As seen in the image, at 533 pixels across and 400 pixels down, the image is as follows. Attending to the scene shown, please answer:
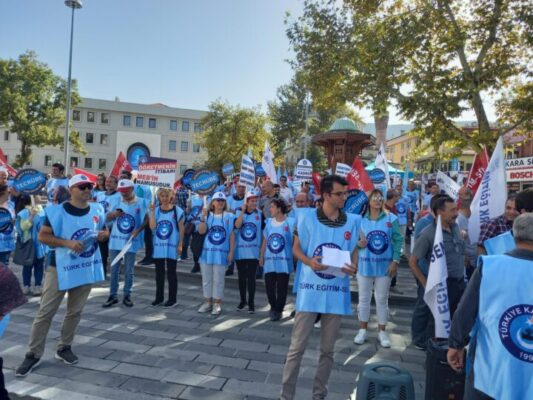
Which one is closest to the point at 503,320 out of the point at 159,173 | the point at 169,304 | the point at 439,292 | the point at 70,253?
the point at 439,292

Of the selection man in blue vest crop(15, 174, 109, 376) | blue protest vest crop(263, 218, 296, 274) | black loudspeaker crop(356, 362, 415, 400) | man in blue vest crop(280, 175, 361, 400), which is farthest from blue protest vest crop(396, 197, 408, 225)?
black loudspeaker crop(356, 362, 415, 400)

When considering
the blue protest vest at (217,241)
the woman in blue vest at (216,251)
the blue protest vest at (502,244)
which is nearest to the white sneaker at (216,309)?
the woman in blue vest at (216,251)

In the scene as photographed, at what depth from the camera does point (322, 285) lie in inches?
150

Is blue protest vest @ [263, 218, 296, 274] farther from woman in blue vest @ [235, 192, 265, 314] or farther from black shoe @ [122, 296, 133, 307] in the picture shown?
black shoe @ [122, 296, 133, 307]

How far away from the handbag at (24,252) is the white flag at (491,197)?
6920 millimetres

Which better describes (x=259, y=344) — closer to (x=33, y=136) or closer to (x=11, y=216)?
(x=11, y=216)

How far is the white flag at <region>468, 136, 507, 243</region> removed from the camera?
209 inches

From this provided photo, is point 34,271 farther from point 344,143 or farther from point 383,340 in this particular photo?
point 344,143

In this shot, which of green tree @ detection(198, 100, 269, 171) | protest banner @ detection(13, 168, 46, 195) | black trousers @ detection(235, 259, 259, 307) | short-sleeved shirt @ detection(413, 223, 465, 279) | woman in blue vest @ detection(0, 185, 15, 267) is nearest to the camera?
short-sleeved shirt @ detection(413, 223, 465, 279)

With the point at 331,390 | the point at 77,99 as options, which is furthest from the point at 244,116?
the point at 331,390

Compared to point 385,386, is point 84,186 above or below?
above

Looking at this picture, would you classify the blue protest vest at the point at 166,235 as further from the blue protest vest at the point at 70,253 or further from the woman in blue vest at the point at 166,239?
the blue protest vest at the point at 70,253

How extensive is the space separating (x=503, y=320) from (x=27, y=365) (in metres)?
4.38

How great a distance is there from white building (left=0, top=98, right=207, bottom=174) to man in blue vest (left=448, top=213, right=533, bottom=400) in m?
56.9
